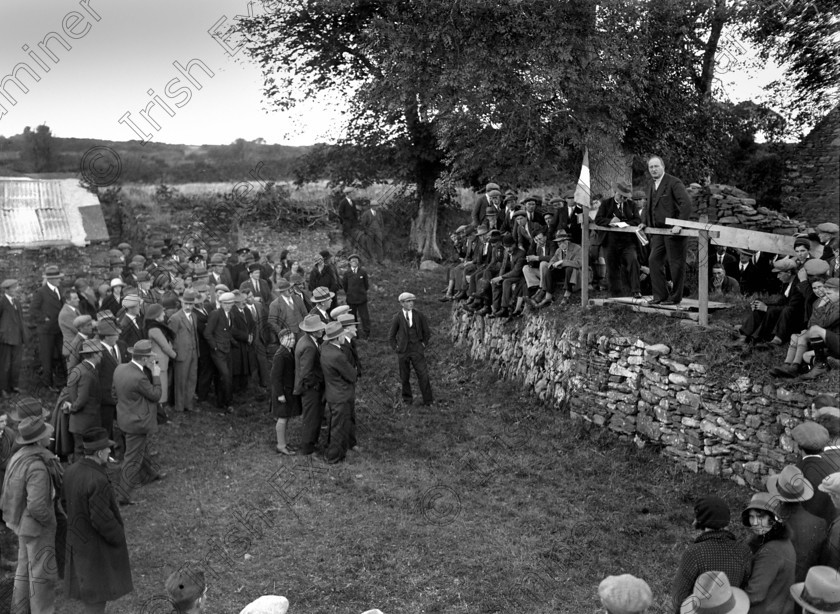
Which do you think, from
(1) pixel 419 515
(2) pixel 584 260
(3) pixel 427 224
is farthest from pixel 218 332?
(3) pixel 427 224

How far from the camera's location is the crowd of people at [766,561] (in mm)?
4895

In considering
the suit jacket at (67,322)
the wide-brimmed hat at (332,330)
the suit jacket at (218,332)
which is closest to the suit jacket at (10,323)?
the suit jacket at (67,322)

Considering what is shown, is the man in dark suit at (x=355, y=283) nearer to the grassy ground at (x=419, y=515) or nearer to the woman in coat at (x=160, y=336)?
the grassy ground at (x=419, y=515)

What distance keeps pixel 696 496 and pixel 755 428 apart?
1.12 m

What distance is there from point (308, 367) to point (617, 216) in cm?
559

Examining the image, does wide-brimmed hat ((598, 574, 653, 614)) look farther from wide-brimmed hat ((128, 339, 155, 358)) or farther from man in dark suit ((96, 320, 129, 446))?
man in dark suit ((96, 320, 129, 446))

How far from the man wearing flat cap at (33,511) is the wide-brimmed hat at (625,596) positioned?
5.12 m

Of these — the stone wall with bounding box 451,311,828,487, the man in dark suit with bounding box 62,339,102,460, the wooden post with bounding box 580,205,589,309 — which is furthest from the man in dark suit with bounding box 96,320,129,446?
the wooden post with bounding box 580,205,589,309

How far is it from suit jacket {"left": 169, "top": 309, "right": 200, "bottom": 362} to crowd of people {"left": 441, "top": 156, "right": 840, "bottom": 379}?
5818mm

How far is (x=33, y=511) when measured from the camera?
7.04 meters

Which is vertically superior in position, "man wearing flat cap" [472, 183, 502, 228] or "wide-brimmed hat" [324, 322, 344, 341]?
"man wearing flat cap" [472, 183, 502, 228]

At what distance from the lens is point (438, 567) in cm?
830

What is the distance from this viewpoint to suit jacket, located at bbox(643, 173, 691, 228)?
10969 mm

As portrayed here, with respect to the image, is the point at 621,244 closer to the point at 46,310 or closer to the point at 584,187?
the point at 584,187
